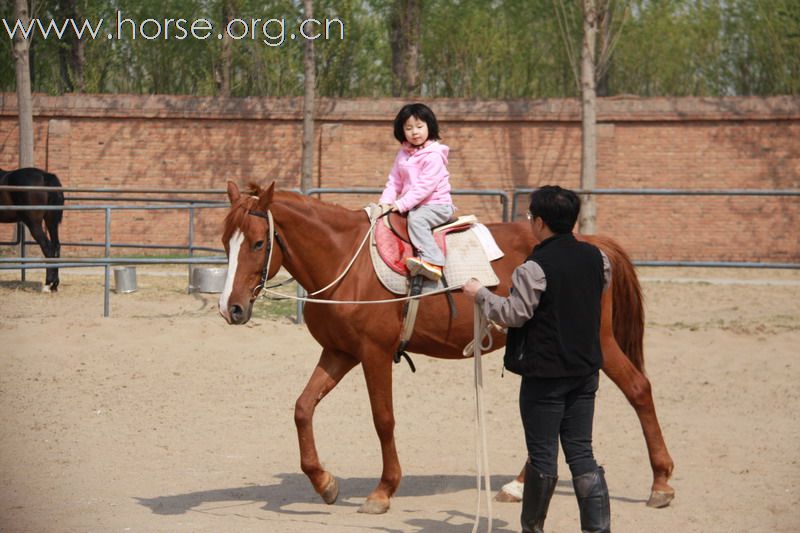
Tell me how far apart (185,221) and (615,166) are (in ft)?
27.0

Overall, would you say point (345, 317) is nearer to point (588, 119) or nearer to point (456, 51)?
point (588, 119)

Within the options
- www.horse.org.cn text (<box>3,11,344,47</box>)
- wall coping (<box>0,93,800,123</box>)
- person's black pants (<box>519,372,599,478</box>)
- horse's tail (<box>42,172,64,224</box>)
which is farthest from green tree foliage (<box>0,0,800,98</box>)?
person's black pants (<box>519,372,599,478</box>)

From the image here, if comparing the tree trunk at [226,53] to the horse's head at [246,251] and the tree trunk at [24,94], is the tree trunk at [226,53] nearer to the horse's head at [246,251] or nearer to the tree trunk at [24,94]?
the tree trunk at [24,94]

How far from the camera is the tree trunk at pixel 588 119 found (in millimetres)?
19688

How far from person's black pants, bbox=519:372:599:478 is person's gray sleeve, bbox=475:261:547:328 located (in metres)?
0.31

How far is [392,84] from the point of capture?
2498cm

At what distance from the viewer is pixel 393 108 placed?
20812 millimetres

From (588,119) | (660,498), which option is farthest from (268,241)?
(588,119)

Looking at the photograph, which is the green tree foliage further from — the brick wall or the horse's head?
the horse's head

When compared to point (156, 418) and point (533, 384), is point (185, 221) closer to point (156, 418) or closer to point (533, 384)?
point (156, 418)

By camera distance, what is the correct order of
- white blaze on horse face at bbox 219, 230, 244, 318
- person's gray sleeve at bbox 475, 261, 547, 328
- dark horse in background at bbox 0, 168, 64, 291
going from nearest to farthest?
person's gray sleeve at bbox 475, 261, 547, 328
white blaze on horse face at bbox 219, 230, 244, 318
dark horse in background at bbox 0, 168, 64, 291

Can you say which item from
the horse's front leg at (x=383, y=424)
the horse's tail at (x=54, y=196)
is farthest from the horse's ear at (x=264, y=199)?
the horse's tail at (x=54, y=196)

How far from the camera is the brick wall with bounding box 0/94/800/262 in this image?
20016mm

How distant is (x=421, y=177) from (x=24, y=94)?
15.6 m
